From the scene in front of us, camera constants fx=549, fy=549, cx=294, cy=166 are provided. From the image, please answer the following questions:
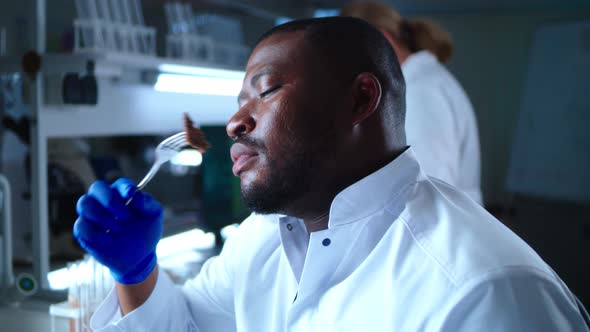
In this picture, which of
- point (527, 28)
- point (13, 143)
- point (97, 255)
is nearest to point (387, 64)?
point (97, 255)

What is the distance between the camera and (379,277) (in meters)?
0.94

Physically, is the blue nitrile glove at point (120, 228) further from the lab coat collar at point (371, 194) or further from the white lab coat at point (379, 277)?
the lab coat collar at point (371, 194)

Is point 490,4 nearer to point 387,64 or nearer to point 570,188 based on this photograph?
point 570,188

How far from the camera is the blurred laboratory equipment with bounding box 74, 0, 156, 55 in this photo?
73.5 inches

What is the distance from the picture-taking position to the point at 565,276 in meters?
4.12

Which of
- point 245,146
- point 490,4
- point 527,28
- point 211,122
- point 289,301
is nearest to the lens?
point 245,146

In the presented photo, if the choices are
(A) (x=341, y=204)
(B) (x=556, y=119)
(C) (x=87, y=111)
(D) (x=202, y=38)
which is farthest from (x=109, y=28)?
(B) (x=556, y=119)

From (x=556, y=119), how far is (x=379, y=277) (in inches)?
142

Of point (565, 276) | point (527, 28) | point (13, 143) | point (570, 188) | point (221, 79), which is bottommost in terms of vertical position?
point (565, 276)

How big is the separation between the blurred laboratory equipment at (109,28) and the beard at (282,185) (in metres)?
1.01

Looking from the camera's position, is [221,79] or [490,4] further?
[490,4]

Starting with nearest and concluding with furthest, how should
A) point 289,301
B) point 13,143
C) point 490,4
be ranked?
point 289,301 → point 13,143 → point 490,4

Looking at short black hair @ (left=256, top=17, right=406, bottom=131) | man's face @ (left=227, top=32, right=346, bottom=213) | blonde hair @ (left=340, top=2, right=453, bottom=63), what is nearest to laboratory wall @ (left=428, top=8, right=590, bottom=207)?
blonde hair @ (left=340, top=2, right=453, bottom=63)

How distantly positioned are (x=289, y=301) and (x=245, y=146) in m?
0.35
